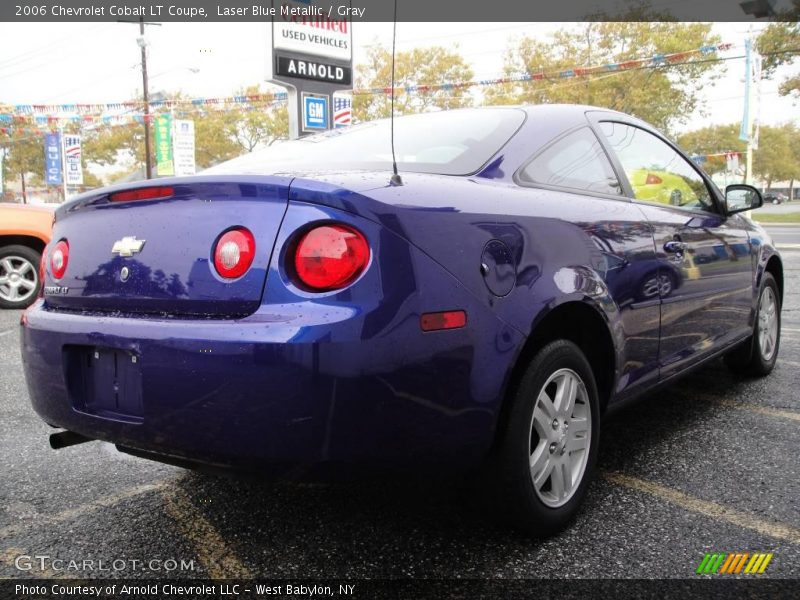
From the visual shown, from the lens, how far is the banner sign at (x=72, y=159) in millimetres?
31328

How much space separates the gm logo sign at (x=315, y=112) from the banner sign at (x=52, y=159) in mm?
31260

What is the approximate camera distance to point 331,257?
66.4 inches

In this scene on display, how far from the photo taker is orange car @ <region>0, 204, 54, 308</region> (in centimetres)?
738

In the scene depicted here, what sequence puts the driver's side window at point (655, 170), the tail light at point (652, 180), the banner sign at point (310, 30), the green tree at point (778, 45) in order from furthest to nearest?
the green tree at point (778, 45)
the banner sign at point (310, 30)
the tail light at point (652, 180)
the driver's side window at point (655, 170)

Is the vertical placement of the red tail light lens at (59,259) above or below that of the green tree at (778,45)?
below

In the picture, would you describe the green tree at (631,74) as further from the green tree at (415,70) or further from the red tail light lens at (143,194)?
the red tail light lens at (143,194)

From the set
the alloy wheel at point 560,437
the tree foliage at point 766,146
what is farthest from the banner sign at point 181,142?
the tree foliage at point 766,146

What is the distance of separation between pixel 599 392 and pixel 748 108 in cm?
2710

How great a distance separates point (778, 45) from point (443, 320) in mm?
30287

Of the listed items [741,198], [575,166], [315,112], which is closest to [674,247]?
[575,166]

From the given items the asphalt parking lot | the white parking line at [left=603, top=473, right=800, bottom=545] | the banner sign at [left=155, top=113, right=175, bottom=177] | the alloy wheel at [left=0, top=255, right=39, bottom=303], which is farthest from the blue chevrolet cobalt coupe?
the banner sign at [left=155, top=113, right=175, bottom=177]

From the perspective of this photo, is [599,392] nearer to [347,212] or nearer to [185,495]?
[347,212]

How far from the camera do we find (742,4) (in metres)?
17.3

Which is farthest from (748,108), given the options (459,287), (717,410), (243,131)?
(243,131)
